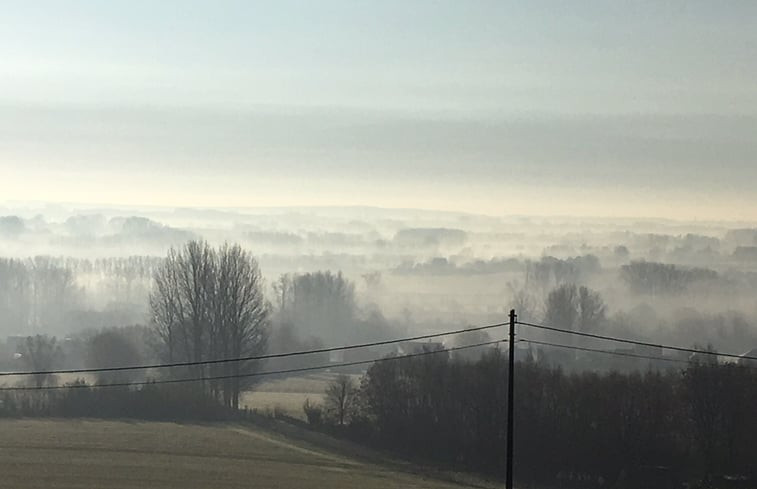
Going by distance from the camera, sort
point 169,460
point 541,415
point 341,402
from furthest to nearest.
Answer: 1. point 341,402
2. point 541,415
3. point 169,460

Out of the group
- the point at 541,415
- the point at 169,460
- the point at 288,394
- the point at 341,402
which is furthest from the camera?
the point at 288,394

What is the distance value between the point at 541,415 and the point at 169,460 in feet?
67.9

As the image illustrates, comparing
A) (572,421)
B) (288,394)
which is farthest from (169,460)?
(288,394)

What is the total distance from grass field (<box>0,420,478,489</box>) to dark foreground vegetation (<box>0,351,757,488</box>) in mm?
4711

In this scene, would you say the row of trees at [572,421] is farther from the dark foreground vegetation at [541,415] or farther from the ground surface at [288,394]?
the ground surface at [288,394]

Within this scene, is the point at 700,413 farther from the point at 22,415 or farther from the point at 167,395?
the point at 22,415

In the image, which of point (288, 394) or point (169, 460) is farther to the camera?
point (288, 394)

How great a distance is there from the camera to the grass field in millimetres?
43312

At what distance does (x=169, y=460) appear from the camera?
1930 inches

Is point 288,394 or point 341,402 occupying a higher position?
point 341,402

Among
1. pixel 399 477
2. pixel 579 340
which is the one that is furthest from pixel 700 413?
pixel 579 340

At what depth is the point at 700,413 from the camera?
2222 inches

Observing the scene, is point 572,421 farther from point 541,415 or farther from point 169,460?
point 169,460

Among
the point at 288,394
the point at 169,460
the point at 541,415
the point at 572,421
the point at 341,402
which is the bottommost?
the point at 288,394
